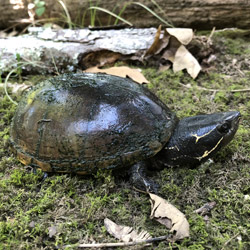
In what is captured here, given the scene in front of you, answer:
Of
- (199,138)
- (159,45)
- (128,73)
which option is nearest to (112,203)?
(199,138)

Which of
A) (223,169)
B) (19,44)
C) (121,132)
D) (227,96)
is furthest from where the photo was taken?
(19,44)

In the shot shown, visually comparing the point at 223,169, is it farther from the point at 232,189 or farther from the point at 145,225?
the point at 145,225

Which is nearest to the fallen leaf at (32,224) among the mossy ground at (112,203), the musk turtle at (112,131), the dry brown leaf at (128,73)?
the mossy ground at (112,203)

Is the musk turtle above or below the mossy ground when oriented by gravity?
above

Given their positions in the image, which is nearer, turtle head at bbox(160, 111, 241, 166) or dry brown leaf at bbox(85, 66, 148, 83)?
turtle head at bbox(160, 111, 241, 166)

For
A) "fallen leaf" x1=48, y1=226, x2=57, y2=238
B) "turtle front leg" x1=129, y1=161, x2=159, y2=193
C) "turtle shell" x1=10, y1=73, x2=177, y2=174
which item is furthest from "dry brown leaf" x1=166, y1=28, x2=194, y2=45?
"fallen leaf" x1=48, y1=226, x2=57, y2=238

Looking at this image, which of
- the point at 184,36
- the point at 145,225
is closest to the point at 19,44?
the point at 184,36

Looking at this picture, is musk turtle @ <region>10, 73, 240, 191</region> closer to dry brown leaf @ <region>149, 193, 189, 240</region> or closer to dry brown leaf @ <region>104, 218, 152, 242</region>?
dry brown leaf @ <region>149, 193, 189, 240</region>
